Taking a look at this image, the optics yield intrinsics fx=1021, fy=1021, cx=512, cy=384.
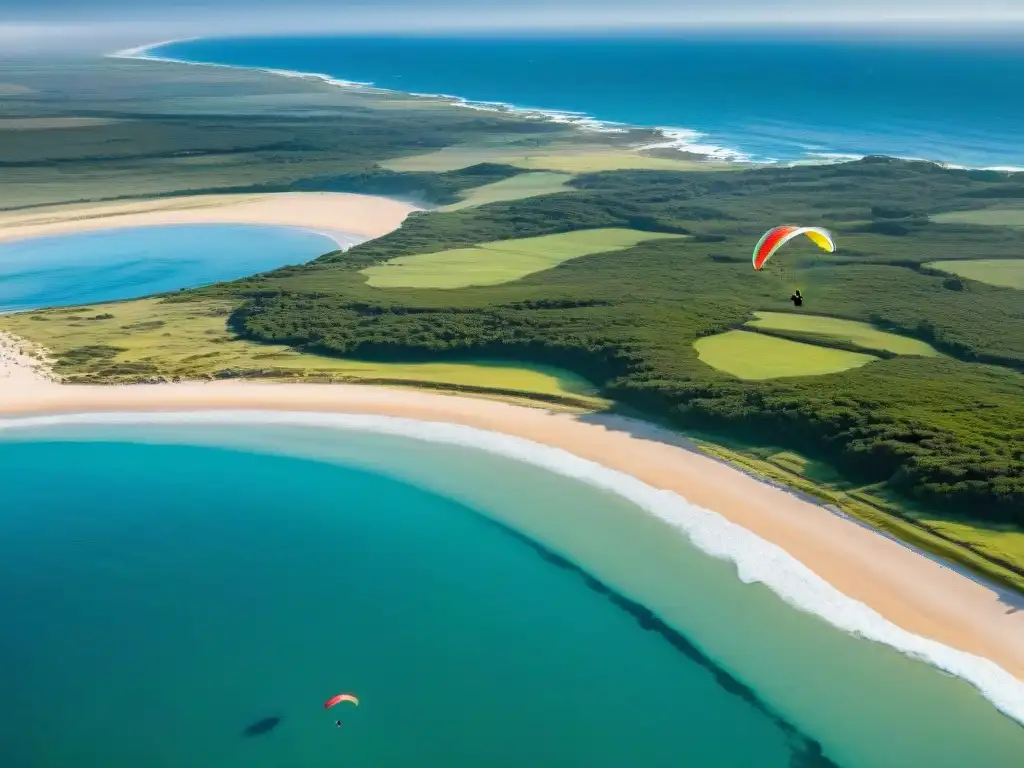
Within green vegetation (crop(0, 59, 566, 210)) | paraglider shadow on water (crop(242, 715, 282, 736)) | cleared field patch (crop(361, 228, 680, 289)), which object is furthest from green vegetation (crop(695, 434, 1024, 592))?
green vegetation (crop(0, 59, 566, 210))

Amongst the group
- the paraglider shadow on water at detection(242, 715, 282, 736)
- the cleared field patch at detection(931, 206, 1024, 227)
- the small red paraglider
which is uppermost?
the cleared field patch at detection(931, 206, 1024, 227)

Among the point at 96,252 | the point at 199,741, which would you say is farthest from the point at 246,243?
the point at 199,741

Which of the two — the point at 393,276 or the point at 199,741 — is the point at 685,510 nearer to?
the point at 199,741

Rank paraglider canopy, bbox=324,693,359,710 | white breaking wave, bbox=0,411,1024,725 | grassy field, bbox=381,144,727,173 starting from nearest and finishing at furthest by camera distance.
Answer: paraglider canopy, bbox=324,693,359,710 → white breaking wave, bbox=0,411,1024,725 → grassy field, bbox=381,144,727,173

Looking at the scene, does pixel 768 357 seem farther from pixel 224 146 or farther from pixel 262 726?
pixel 224 146

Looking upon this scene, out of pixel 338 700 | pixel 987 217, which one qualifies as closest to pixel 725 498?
pixel 338 700

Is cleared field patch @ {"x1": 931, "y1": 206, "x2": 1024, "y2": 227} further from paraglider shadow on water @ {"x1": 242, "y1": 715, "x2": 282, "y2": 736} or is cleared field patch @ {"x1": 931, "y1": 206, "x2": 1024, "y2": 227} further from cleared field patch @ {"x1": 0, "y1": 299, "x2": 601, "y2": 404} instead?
paraglider shadow on water @ {"x1": 242, "y1": 715, "x2": 282, "y2": 736}
